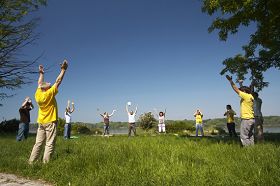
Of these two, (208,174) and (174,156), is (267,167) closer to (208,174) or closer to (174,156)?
(208,174)

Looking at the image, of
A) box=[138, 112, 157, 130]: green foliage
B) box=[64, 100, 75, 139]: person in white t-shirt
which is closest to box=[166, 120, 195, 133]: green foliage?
box=[138, 112, 157, 130]: green foliage

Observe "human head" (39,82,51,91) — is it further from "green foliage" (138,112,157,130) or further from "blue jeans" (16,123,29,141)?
"green foliage" (138,112,157,130)

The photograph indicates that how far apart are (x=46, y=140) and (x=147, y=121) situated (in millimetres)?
24251

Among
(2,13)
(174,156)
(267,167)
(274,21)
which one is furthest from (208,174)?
(2,13)

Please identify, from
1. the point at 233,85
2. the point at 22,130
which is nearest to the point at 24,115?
the point at 22,130

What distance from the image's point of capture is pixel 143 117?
30.9 m

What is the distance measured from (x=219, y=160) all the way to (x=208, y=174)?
4.56 feet

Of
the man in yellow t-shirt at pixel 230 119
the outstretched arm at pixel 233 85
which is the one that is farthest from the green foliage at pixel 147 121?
the outstretched arm at pixel 233 85

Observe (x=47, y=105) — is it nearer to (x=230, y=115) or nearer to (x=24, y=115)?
(x=24, y=115)

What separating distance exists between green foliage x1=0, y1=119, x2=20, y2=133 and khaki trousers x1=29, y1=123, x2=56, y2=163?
2087cm

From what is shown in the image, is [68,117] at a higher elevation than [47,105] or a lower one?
higher

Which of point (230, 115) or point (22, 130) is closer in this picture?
point (22, 130)

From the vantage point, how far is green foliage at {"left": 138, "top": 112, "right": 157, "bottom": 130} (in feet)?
101

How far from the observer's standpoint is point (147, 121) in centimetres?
3073
